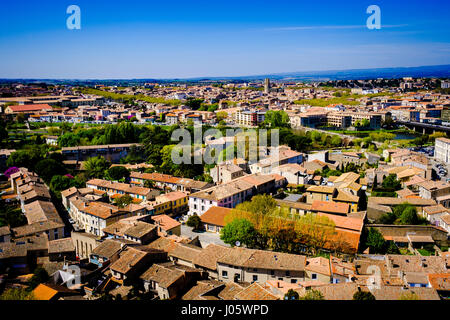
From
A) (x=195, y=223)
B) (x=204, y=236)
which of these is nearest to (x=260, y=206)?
(x=204, y=236)

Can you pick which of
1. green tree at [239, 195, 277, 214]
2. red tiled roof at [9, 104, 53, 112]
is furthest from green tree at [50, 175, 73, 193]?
red tiled roof at [9, 104, 53, 112]

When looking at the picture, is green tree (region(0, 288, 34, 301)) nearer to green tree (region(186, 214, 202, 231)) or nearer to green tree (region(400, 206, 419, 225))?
green tree (region(186, 214, 202, 231))

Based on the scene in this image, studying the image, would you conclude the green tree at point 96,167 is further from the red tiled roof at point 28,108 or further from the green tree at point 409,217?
the red tiled roof at point 28,108

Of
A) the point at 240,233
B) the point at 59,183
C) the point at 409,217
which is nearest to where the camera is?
the point at 240,233

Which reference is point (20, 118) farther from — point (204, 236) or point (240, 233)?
point (240, 233)

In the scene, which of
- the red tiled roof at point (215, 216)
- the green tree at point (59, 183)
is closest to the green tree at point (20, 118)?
the green tree at point (59, 183)

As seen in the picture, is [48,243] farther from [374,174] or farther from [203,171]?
[374,174]

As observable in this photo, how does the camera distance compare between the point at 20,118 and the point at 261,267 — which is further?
the point at 20,118
